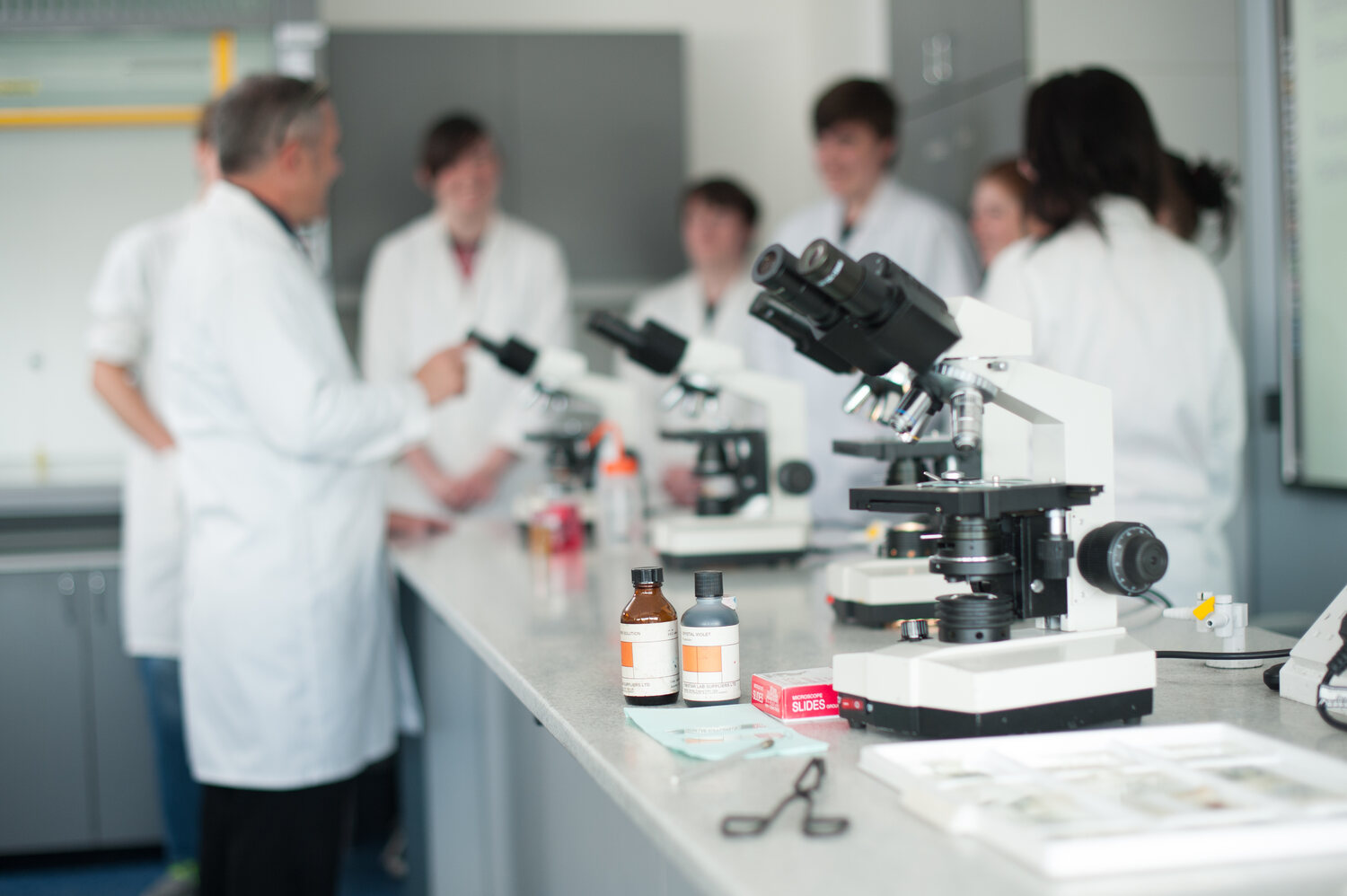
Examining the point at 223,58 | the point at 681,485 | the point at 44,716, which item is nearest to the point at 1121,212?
the point at 681,485

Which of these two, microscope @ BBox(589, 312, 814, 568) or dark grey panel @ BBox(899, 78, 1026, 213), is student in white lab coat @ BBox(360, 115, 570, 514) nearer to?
dark grey panel @ BBox(899, 78, 1026, 213)

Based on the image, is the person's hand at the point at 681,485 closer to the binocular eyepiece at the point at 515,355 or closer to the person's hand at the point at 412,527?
the person's hand at the point at 412,527

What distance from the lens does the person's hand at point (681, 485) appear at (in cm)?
321

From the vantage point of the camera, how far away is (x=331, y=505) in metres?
2.28

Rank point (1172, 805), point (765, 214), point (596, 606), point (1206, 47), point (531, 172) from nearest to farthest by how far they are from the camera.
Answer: point (1172, 805)
point (596, 606)
point (1206, 47)
point (531, 172)
point (765, 214)

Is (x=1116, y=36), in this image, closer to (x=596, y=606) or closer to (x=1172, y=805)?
(x=596, y=606)

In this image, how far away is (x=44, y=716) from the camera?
3.21m

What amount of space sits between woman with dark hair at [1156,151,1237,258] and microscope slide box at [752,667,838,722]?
1369mm

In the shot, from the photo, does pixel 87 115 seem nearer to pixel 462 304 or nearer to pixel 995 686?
pixel 462 304

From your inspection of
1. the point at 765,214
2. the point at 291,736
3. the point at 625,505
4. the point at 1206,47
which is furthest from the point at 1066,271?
the point at 765,214

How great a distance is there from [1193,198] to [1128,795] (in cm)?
192

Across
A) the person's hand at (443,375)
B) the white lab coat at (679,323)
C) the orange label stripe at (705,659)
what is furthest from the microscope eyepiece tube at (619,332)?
the white lab coat at (679,323)

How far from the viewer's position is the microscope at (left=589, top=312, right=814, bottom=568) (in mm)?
2059

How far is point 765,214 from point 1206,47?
2.10 m
